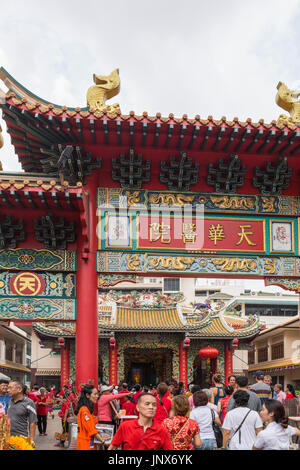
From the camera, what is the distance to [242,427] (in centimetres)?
488

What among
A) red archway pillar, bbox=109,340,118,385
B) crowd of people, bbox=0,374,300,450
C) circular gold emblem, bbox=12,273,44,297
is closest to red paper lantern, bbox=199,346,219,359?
red archway pillar, bbox=109,340,118,385

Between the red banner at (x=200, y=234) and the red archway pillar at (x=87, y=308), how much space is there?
887mm

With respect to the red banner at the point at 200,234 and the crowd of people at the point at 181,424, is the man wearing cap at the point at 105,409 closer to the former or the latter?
the crowd of people at the point at 181,424

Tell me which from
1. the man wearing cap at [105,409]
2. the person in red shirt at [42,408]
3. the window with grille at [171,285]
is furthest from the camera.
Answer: the window with grille at [171,285]

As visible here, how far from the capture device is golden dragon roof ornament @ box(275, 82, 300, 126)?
30.6 feet

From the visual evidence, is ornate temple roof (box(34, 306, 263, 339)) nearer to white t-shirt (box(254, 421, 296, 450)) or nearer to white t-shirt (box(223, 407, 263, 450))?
white t-shirt (box(223, 407, 263, 450))

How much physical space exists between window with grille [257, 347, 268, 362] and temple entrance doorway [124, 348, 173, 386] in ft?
45.1

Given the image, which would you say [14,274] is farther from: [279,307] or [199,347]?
[279,307]

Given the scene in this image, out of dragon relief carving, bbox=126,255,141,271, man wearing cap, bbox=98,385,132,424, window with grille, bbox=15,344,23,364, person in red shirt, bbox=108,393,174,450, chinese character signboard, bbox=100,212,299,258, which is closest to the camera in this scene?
person in red shirt, bbox=108,393,174,450

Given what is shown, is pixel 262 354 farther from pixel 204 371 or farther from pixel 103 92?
pixel 103 92

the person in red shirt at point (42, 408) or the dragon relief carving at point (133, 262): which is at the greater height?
the dragon relief carving at point (133, 262)

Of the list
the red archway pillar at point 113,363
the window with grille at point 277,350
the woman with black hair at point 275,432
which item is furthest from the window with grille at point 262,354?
the woman with black hair at point 275,432

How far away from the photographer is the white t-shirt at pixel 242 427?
4.82 m

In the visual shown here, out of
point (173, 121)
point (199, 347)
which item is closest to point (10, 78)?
point (173, 121)
